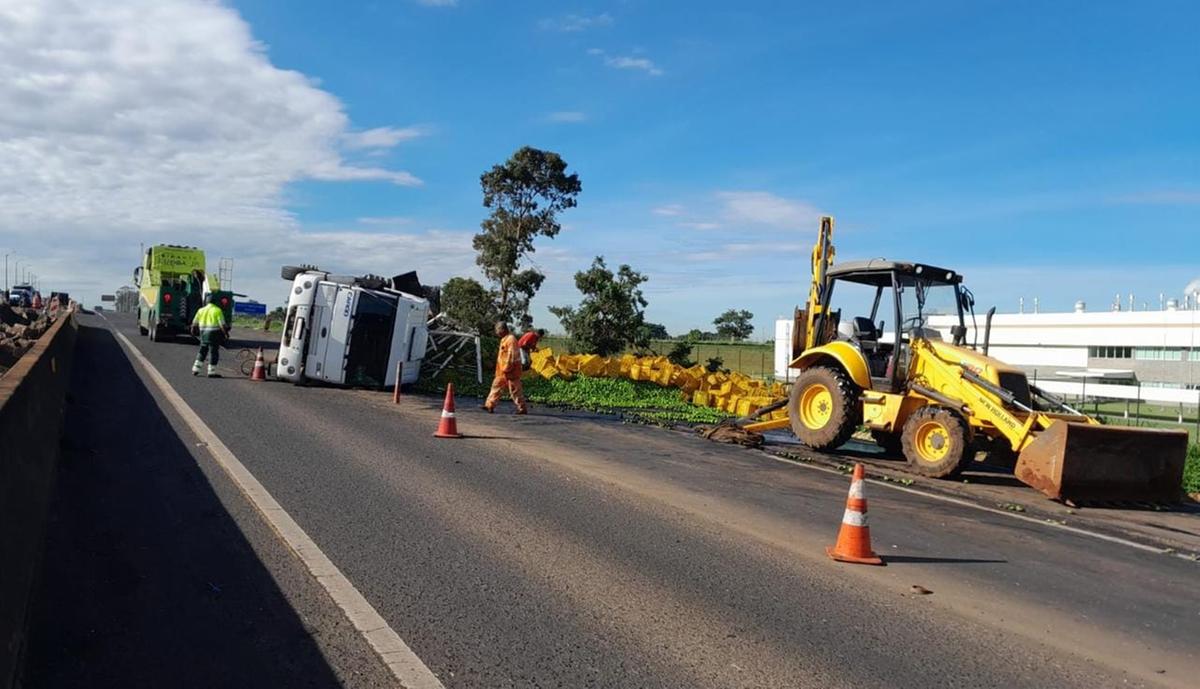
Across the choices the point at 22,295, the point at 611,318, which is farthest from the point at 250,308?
the point at 611,318

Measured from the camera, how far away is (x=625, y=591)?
555 centimetres

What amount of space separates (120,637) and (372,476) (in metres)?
4.44

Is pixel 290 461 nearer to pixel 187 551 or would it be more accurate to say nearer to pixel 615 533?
pixel 187 551

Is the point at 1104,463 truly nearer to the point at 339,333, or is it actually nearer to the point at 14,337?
the point at 339,333

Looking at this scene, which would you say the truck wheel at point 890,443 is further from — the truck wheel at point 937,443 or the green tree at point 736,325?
the green tree at point 736,325

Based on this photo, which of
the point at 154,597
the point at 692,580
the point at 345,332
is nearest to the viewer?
the point at 154,597

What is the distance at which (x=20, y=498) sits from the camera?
4906 millimetres

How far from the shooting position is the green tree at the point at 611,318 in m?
27.9

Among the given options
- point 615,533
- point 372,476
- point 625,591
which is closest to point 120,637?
point 625,591

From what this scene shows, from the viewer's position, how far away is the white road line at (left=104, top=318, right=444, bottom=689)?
419cm

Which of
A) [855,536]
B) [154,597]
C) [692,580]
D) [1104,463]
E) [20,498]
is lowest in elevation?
[154,597]

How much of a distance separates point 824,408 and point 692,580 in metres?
7.71

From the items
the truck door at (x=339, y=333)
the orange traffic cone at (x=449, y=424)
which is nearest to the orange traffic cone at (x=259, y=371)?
the truck door at (x=339, y=333)

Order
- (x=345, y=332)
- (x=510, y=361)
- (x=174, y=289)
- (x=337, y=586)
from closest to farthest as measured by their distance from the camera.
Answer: (x=337, y=586), (x=510, y=361), (x=345, y=332), (x=174, y=289)
